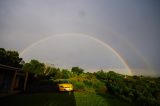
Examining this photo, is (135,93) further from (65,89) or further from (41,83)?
(41,83)

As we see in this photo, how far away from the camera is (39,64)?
229 feet

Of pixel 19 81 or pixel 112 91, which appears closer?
pixel 112 91

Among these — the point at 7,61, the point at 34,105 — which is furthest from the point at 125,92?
the point at 7,61

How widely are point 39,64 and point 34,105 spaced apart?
195 feet

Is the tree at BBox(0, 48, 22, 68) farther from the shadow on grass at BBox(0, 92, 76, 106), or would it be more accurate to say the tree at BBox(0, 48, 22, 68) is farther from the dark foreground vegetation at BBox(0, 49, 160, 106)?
the shadow on grass at BBox(0, 92, 76, 106)

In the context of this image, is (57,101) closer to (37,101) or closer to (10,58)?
(37,101)

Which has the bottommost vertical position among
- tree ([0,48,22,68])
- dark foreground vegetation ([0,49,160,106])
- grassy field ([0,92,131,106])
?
grassy field ([0,92,131,106])

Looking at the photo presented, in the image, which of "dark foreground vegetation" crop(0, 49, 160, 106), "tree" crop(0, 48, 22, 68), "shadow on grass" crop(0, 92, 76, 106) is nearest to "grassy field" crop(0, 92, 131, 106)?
"shadow on grass" crop(0, 92, 76, 106)

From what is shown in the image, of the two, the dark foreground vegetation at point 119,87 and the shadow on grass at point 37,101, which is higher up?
the dark foreground vegetation at point 119,87

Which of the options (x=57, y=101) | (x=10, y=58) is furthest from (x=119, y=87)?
(x=10, y=58)

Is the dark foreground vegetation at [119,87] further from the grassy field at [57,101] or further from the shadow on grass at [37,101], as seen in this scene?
the shadow on grass at [37,101]

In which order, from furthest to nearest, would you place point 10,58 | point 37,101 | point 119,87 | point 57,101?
point 10,58
point 119,87
point 57,101
point 37,101

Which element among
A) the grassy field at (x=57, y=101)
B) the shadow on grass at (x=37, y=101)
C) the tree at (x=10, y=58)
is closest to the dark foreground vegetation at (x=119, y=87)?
the grassy field at (x=57, y=101)

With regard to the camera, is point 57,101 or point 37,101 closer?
point 37,101
